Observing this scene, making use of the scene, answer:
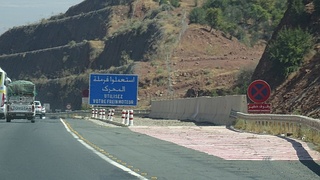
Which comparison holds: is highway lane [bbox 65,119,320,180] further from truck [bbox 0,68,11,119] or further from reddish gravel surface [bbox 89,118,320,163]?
truck [bbox 0,68,11,119]

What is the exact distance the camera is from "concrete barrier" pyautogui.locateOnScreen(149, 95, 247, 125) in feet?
140

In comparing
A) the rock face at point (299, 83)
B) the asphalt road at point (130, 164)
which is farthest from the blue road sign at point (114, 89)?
the asphalt road at point (130, 164)

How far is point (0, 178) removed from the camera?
47.9ft

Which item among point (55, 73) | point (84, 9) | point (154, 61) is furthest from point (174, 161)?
point (84, 9)

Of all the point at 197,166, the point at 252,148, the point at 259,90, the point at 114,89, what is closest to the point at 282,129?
the point at 259,90

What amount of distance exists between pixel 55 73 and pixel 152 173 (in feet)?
388

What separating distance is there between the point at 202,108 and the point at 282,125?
21.5 meters

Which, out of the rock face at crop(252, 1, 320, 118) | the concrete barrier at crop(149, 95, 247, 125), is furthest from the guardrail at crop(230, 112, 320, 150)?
the rock face at crop(252, 1, 320, 118)

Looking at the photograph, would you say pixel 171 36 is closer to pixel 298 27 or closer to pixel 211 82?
pixel 211 82

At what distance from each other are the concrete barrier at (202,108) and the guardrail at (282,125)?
210 cm

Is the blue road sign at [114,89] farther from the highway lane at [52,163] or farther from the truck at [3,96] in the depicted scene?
the highway lane at [52,163]

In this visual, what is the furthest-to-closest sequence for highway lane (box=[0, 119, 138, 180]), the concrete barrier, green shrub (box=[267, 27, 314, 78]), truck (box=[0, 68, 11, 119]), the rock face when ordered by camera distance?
truck (box=[0, 68, 11, 119]) → green shrub (box=[267, 27, 314, 78]) → the rock face → the concrete barrier → highway lane (box=[0, 119, 138, 180])

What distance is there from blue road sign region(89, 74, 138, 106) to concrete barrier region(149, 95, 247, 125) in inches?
165

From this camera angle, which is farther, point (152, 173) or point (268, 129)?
point (268, 129)
